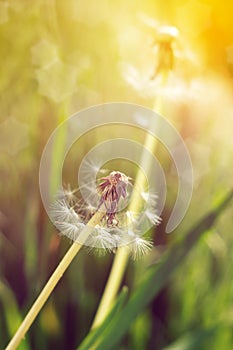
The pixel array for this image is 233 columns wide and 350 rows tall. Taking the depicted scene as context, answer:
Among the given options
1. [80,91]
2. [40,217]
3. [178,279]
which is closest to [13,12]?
[80,91]

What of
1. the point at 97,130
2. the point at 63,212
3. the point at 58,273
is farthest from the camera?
the point at 97,130

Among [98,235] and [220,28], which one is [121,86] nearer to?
[220,28]

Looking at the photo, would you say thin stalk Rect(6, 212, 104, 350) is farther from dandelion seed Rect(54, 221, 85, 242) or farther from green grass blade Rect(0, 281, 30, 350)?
green grass blade Rect(0, 281, 30, 350)

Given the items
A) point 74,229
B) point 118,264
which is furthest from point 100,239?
point 118,264

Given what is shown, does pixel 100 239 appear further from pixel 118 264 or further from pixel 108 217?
pixel 118 264

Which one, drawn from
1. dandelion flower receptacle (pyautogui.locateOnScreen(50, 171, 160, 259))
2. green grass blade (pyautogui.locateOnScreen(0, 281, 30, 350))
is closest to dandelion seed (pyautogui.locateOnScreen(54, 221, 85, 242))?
dandelion flower receptacle (pyautogui.locateOnScreen(50, 171, 160, 259))
